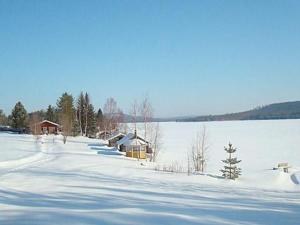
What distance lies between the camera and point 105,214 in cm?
872

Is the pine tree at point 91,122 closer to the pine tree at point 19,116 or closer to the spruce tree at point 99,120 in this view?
the spruce tree at point 99,120

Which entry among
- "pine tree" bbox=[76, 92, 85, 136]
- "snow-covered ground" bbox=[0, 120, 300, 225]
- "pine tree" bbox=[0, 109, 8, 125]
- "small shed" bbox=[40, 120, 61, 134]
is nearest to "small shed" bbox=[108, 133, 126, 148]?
"snow-covered ground" bbox=[0, 120, 300, 225]

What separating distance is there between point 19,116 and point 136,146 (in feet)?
161

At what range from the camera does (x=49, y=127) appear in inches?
3366

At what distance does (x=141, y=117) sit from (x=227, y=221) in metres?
42.7

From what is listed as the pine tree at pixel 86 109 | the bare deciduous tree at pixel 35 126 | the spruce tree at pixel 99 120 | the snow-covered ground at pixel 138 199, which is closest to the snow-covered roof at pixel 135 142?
the snow-covered ground at pixel 138 199

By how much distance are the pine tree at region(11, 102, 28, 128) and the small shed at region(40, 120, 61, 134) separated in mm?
5851

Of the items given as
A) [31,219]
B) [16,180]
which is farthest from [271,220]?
[16,180]

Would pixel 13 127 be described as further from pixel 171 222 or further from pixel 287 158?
pixel 171 222

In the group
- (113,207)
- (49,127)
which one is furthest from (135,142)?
(49,127)

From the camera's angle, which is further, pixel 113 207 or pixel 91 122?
pixel 91 122

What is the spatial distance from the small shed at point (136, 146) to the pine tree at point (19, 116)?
143 ft

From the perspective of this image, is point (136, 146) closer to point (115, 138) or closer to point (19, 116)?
point (115, 138)

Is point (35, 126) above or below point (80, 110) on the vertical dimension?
below
